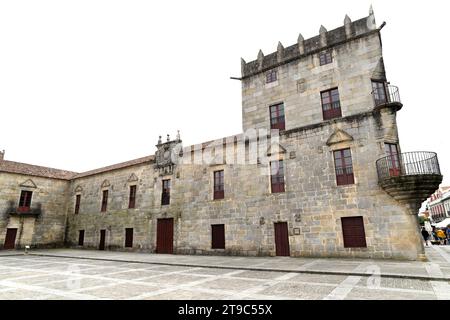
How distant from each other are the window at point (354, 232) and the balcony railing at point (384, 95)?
5765 millimetres

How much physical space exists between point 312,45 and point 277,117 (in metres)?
4.66

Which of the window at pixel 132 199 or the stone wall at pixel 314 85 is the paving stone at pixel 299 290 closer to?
the stone wall at pixel 314 85

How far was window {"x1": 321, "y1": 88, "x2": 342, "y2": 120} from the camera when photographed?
1423 cm

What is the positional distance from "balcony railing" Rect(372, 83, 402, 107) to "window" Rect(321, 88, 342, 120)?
1.75 meters

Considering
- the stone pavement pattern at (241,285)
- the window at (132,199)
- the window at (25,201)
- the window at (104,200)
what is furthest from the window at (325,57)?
the window at (25,201)

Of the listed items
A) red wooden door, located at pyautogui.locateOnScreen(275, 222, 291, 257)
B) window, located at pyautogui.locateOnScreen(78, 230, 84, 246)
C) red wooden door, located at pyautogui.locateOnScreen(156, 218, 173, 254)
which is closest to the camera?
red wooden door, located at pyautogui.locateOnScreen(275, 222, 291, 257)

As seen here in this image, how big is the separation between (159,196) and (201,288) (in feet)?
43.3

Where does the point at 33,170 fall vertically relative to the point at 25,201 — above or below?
above

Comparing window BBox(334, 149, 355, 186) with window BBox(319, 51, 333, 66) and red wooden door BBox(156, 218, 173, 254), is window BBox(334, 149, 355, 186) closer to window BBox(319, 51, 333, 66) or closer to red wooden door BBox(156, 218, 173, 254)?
window BBox(319, 51, 333, 66)

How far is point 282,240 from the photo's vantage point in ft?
46.6

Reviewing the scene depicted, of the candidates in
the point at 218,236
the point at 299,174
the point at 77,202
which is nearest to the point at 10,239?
the point at 77,202

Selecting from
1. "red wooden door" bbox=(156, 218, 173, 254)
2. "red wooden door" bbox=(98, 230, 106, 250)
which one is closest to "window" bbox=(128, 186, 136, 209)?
"red wooden door" bbox=(156, 218, 173, 254)

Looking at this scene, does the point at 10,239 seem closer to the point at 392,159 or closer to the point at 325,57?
the point at 325,57
